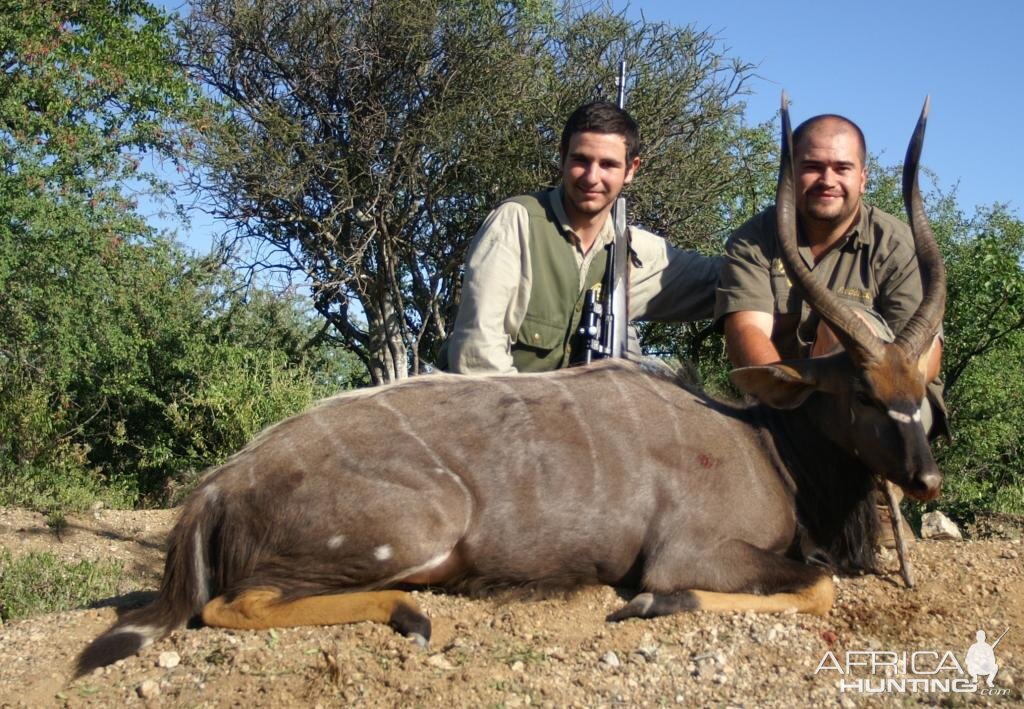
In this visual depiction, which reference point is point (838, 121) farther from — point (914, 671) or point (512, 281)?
point (914, 671)

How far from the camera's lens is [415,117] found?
36.4ft

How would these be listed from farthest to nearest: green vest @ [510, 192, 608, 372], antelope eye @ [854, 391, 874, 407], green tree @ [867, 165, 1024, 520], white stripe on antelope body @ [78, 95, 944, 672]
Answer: green tree @ [867, 165, 1024, 520]
green vest @ [510, 192, 608, 372]
antelope eye @ [854, 391, 874, 407]
white stripe on antelope body @ [78, 95, 944, 672]

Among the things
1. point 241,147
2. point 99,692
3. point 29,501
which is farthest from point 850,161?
point 241,147

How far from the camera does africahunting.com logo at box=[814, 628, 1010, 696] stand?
3.04 meters

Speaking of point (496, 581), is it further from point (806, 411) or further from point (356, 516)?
point (806, 411)

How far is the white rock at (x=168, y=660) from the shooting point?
3250 millimetres

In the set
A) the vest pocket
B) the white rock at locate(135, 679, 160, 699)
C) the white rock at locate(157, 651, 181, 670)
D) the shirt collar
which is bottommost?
the white rock at locate(135, 679, 160, 699)

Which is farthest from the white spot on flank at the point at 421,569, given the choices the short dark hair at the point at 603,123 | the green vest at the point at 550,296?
the short dark hair at the point at 603,123

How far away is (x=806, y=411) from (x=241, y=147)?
7.99m

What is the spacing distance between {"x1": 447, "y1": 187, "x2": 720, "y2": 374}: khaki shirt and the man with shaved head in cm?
61

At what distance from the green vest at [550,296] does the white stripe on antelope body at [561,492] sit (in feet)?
2.76

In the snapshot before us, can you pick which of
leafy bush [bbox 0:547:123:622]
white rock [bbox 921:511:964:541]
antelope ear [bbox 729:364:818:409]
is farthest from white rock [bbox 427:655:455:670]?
white rock [bbox 921:511:964:541]

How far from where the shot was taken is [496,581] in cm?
382

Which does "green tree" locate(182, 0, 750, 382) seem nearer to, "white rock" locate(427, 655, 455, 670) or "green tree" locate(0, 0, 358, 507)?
"green tree" locate(0, 0, 358, 507)
